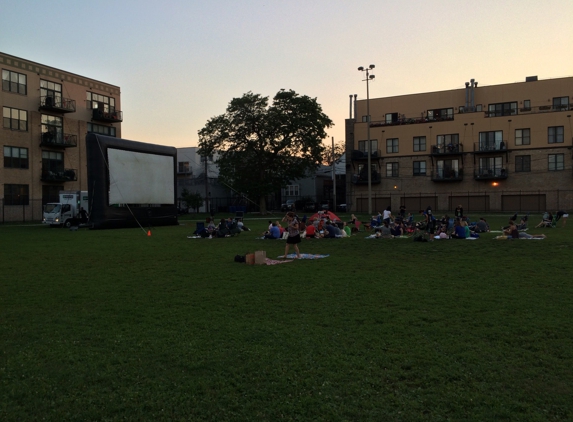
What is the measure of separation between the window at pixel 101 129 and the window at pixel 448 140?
1549 inches

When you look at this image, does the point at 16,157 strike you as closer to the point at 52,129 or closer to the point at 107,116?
the point at 52,129

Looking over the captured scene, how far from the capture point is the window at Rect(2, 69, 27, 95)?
43844 millimetres

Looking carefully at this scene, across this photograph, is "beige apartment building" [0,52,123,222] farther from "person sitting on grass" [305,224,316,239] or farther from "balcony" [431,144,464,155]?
"balcony" [431,144,464,155]

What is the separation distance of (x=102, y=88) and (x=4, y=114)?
456 inches

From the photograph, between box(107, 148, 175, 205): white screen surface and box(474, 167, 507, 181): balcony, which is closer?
box(107, 148, 175, 205): white screen surface

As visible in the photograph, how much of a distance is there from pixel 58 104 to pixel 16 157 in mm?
6830

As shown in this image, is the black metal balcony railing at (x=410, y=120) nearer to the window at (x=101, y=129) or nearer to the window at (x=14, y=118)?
the window at (x=101, y=129)

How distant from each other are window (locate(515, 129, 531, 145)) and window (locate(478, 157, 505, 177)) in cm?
287

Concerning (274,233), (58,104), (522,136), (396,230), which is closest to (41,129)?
(58,104)

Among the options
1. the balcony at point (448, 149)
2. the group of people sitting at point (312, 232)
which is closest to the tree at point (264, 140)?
the balcony at point (448, 149)

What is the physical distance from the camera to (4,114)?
4397cm

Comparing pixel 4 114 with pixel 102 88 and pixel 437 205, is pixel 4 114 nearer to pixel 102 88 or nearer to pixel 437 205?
pixel 102 88

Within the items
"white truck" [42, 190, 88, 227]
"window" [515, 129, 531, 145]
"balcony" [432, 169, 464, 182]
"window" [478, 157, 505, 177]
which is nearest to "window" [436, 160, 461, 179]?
"balcony" [432, 169, 464, 182]

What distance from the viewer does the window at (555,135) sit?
56.5m
